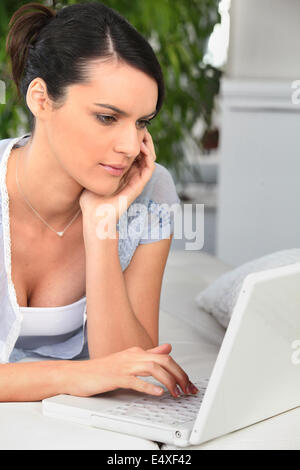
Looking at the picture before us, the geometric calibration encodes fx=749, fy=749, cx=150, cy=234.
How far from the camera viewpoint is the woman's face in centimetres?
130

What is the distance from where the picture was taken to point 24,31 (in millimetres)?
1438

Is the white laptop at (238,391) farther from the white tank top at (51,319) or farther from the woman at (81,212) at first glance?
the white tank top at (51,319)

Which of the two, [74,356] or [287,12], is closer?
[74,356]

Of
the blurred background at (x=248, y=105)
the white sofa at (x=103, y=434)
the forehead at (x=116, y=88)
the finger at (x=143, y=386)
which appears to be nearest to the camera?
the white sofa at (x=103, y=434)

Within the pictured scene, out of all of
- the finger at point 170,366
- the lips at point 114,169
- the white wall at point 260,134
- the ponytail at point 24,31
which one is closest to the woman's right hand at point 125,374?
the finger at point 170,366

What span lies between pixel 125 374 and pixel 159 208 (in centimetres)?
53

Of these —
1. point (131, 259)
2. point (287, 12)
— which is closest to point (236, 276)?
point (131, 259)

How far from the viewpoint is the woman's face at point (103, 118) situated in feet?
4.26

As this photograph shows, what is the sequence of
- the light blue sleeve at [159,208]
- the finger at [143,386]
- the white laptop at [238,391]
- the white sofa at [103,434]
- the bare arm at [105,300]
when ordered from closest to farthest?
the white laptop at [238,391]
the white sofa at [103,434]
the finger at [143,386]
the bare arm at [105,300]
the light blue sleeve at [159,208]

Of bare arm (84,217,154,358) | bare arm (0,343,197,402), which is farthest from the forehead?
bare arm (0,343,197,402)

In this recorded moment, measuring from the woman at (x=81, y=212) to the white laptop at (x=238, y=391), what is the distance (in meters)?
0.05
